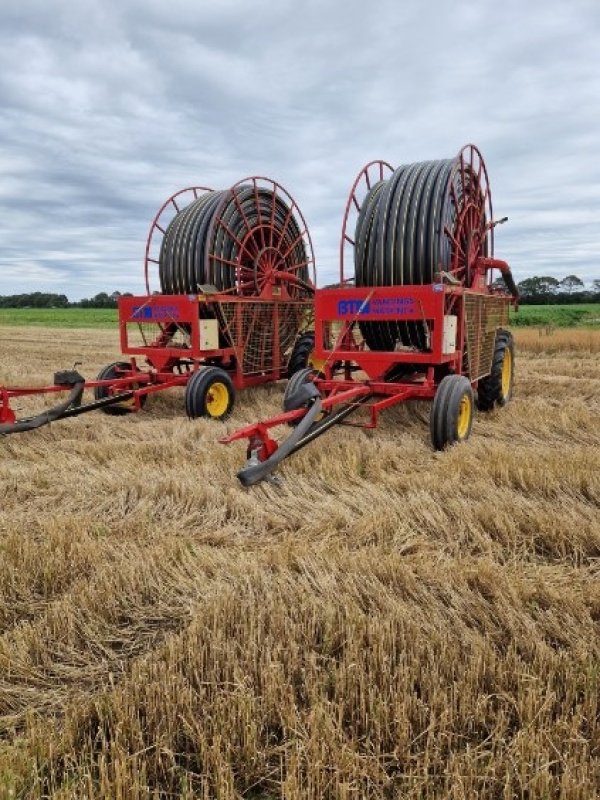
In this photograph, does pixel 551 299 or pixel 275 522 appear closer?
pixel 275 522

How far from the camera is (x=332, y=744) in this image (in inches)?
74.1

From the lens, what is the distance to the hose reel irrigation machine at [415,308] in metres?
6.00

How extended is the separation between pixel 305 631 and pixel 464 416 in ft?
13.3

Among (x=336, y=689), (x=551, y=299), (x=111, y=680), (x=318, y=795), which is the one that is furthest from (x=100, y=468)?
(x=551, y=299)

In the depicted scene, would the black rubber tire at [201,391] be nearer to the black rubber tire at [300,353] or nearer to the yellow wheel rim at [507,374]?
the black rubber tire at [300,353]

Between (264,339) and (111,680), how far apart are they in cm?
692

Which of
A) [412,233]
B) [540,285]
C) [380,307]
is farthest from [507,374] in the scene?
[540,285]

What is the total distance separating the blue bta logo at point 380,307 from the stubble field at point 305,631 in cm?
187

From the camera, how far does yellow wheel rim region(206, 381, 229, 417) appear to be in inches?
303

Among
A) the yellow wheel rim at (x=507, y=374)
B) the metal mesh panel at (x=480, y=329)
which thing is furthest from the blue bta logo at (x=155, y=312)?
the yellow wheel rim at (x=507, y=374)

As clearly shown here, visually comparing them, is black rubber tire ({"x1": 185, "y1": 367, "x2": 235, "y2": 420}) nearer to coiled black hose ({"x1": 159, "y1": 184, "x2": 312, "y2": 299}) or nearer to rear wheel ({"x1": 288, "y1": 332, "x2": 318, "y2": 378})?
coiled black hose ({"x1": 159, "y1": 184, "x2": 312, "y2": 299})

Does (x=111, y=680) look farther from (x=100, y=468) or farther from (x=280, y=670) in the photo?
(x=100, y=468)

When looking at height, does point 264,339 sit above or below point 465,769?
above

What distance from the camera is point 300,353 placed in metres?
9.21
